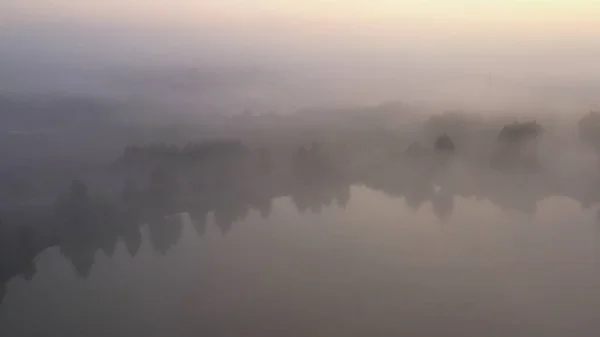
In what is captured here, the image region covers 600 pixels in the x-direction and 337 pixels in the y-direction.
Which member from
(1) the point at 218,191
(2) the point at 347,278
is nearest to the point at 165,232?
(1) the point at 218,191

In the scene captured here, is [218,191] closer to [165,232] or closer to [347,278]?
[165,232]

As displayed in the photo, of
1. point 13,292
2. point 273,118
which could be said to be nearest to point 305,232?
point 273,118

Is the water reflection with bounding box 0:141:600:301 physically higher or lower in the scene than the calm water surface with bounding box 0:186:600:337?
higher

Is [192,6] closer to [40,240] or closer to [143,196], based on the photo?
[143,196]

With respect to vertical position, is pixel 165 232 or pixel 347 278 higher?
pixel 165 232

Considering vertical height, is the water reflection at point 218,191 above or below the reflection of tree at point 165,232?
above
